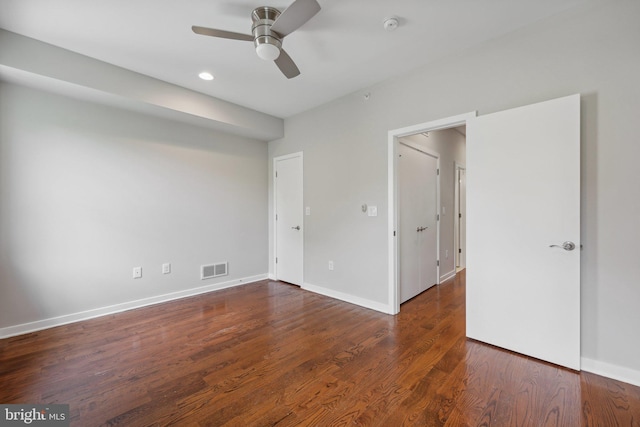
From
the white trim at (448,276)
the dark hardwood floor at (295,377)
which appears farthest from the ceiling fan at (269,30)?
the white trim at (448,276)

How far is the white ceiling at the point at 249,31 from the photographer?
1960mm

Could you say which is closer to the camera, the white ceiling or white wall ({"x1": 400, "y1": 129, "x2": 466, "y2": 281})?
the white ceiling

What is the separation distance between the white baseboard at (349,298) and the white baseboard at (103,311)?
1.24 meters

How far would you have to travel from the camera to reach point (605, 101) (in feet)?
6.15

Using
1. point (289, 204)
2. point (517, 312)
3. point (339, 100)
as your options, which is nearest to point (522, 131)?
point (517, 312)

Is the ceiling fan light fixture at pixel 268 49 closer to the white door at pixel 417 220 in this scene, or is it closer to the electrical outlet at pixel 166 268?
the white door at pixel 417 220

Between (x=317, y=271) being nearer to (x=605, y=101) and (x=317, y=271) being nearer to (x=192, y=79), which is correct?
(x=192, y=79)

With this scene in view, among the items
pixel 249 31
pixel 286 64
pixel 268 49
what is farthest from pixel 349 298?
pixel 249 31

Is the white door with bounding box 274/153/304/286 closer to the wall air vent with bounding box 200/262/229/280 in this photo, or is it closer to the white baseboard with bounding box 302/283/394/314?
the white baseboard with bounding box 302/283/394/314

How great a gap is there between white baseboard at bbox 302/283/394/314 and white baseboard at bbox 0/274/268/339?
124 cm

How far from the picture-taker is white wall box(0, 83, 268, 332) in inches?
102

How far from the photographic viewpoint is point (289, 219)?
4387 millimetres

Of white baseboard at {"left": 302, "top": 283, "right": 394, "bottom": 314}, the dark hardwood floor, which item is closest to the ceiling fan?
the dark hardwood floor

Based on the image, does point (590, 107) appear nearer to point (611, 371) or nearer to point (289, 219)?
point (611, 371)
